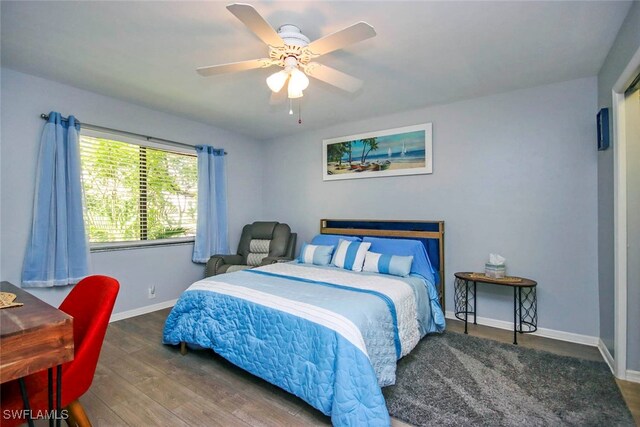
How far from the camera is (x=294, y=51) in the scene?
196 centimetres

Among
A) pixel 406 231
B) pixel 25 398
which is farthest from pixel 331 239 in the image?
pixel 25 398

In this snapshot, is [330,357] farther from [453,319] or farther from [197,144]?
[197,144]

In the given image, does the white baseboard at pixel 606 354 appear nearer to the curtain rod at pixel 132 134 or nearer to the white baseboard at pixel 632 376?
the white baseboard at pixel 632 376

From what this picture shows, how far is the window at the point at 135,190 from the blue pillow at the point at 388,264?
8.40 feet

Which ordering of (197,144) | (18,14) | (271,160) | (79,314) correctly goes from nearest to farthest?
(79,314), (18,14), (197,144), (271,160)

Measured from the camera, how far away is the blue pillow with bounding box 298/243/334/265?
136 inches

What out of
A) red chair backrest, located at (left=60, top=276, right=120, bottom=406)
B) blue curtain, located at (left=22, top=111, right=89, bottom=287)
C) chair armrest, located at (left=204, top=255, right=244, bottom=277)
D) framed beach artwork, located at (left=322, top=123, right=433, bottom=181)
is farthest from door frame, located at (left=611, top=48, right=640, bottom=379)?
blue curtain, located at (left=22, top=111, right=89, bottom=287)

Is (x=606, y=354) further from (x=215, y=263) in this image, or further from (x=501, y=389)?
(x=215, y=263)

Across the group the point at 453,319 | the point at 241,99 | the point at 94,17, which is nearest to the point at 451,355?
the point at 453,319

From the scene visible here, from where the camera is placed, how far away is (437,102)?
3.43 meters

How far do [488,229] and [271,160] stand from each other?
3443 millimetres

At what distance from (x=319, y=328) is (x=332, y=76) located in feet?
5.84

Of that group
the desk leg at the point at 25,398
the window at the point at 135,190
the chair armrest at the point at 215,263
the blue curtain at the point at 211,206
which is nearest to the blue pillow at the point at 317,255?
the chair armrest at the point at 215,263

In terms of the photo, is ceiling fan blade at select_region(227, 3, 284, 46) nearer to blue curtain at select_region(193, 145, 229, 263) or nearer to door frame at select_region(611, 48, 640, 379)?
door frame at select_region(611, 48, 640, 379)
